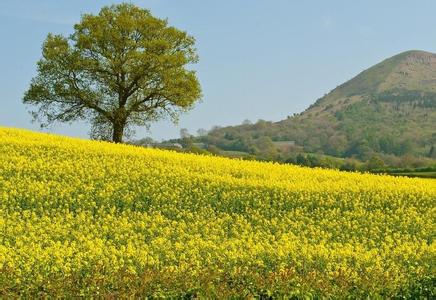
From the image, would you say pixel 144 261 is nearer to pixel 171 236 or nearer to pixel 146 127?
pixel 171 236

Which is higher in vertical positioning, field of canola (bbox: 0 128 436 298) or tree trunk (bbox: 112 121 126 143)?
tree trunk (bbox: 112 121 126 143)

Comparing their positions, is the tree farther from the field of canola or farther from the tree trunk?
the field of canola

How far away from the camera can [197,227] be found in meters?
20.2

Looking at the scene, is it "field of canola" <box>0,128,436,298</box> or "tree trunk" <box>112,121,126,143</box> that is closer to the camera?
"field of canola" <box>0,128,436,298</box>

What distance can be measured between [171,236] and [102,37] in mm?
35323

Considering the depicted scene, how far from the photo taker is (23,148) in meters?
29.5

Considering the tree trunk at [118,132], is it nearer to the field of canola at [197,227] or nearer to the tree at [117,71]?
the tree at [117,71]

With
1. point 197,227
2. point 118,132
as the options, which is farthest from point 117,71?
point 197,227

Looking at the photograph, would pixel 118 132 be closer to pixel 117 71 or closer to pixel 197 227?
pixel 117 71

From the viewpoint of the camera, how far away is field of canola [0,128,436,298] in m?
12.7

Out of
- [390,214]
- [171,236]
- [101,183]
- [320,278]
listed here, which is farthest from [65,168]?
[320,278]

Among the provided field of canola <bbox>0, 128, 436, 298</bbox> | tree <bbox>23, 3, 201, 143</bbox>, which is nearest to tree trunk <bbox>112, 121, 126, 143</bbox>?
tree <bbox>23, 3, 201, 143</bbox>

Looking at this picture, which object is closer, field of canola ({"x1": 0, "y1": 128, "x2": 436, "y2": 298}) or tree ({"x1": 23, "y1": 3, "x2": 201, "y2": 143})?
field of canola ({"x1": 0, "y1": 128, "x2": 436, "y2": 298})

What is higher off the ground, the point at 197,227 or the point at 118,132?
the point at 118,132
